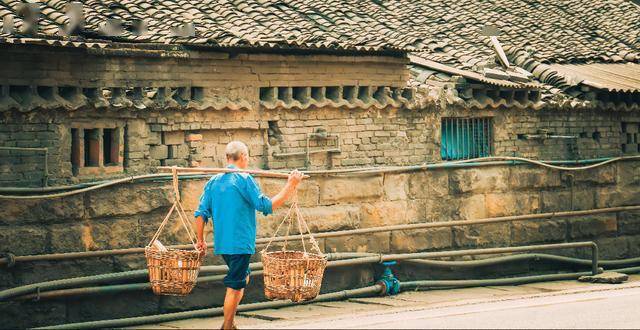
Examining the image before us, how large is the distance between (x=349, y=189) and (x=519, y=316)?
338cm

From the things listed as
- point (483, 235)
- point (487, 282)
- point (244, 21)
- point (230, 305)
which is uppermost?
point (244, 21)

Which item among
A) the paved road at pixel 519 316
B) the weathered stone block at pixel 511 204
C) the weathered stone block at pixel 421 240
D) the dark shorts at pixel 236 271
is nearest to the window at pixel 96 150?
the dark shorts at pixel 236 271

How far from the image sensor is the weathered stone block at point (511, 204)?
16.1 meters

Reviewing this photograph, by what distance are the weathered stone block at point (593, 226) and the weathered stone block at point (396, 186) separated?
3587 millimetres

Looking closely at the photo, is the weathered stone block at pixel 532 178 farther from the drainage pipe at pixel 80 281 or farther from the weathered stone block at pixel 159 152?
the weathered stone block at pixel 159 152

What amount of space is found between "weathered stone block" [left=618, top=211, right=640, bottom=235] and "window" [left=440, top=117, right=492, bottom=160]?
2.98 metres

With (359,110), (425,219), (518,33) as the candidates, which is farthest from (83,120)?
(518,33)

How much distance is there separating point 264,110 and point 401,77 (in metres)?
2.52

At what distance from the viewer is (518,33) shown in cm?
Answer: 2077

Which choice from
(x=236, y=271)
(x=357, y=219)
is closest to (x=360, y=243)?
(x=357, y=219)

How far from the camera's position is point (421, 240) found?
595 inches

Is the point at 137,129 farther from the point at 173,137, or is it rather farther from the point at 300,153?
the point at 300,153

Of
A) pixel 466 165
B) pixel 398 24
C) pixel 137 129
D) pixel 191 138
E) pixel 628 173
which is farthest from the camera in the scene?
pixel 398 24

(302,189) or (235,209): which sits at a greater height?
(302,189)
